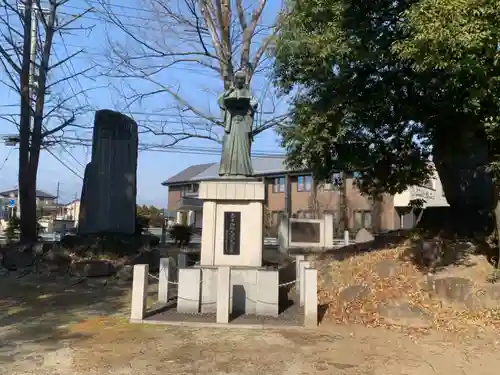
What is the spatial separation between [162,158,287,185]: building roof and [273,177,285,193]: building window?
2.65ft

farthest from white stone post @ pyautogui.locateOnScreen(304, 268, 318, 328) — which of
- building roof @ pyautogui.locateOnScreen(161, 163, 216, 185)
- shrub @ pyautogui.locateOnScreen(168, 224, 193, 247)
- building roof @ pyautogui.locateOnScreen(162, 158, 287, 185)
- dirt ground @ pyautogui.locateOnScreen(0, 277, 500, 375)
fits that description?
building roof @ pyautogui.locateOnScreen(161, 163, 216, 185)

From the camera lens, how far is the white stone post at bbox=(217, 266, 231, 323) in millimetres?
7391

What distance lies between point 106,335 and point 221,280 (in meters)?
1.80

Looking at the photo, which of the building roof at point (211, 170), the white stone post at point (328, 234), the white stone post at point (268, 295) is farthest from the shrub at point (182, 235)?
the building roof at point (211, 170)

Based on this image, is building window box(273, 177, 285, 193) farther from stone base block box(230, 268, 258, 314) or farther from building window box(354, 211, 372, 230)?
stone base block box(230, 268, 258, 314)

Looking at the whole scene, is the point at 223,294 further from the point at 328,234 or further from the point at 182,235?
the point at 182,235

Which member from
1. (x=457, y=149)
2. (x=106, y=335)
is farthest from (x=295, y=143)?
(x=106, y=335)

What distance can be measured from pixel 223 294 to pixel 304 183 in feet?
98.9

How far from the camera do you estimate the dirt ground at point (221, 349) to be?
214 inches

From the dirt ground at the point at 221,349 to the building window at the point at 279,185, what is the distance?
30871 mm

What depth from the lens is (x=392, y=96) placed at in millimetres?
9914

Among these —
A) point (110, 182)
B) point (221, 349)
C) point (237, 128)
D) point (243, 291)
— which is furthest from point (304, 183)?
point (221, 349)

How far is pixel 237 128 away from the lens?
9.47 meters

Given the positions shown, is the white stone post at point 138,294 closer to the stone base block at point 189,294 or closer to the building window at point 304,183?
the stone base block at point 189,294
